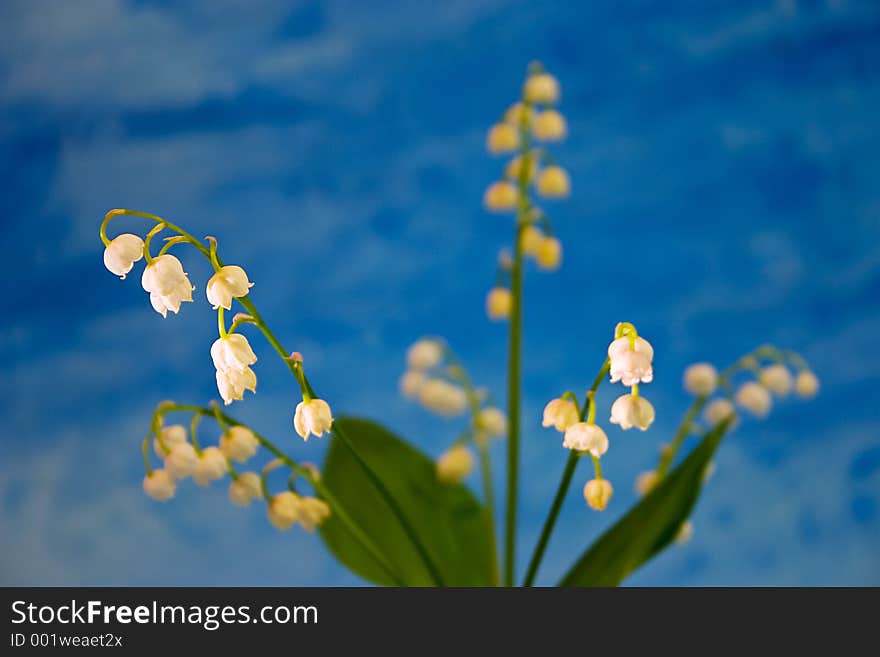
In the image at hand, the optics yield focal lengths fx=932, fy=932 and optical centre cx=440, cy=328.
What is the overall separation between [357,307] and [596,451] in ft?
2.86

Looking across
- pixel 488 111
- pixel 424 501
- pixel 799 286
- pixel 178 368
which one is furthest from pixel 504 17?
pixel 424 501

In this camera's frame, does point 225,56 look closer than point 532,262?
No

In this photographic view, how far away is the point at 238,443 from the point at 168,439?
43 mm

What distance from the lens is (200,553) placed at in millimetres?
1221

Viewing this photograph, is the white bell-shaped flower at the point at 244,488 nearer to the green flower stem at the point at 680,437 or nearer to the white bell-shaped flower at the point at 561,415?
the white bell-shaped flower at the point at 561,415

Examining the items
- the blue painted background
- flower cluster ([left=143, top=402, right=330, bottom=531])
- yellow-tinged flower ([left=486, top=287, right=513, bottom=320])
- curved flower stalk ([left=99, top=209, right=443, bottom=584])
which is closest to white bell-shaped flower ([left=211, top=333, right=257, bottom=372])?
curved flower stalk ([left=99, top=209, right=443, bottom=584])

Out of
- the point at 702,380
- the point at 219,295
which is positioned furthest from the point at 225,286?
the point at 702,380

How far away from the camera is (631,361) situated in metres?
0.43

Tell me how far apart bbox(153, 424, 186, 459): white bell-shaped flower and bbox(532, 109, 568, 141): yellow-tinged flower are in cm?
38

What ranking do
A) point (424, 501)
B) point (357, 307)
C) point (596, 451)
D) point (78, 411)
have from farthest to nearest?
point (357, 307) → point (78, 411) → point (424, 501) → point (596, 451)

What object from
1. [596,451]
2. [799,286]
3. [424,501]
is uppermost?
[799,286]

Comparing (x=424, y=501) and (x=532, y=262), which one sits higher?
(x=532, y=262)

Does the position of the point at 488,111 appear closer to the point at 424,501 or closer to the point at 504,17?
the point at 504,17

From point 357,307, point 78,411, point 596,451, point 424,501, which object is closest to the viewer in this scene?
point 596,451
